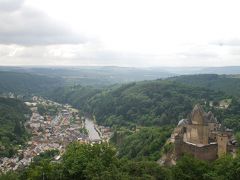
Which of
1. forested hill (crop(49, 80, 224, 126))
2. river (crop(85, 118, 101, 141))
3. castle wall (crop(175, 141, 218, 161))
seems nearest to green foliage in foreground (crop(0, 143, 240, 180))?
castle wall (crop(175, 141, 218, 161))

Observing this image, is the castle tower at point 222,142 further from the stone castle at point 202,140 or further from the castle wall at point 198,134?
the castle wall at point 198,134

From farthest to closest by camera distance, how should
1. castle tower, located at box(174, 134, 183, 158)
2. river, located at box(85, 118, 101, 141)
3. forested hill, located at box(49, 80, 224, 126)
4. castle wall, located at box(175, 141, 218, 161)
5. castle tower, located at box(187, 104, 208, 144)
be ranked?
forested hill, located at box(49, 80, 224, 126) < river, located at box(85, 118, 101, 141) < castle tower, located at box(174, 134, 183, 158) < castle tower, located at box(187, 104, 208, 144) < castle wall, located at box(175, 141, 218, 161)

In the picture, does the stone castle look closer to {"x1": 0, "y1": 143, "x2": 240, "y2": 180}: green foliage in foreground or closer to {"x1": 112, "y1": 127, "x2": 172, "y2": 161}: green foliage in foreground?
{"x1": 0, "y1": 143, "x2": 240, "y2": 180}: green foliage in foreground

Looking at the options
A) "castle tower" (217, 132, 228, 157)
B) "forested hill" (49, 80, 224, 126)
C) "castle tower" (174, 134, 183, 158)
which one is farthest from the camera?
"forested hill" (49, 80, 224, 126)

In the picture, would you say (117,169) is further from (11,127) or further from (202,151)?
(11,127)

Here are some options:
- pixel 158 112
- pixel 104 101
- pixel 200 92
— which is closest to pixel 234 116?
pixel 158 112
